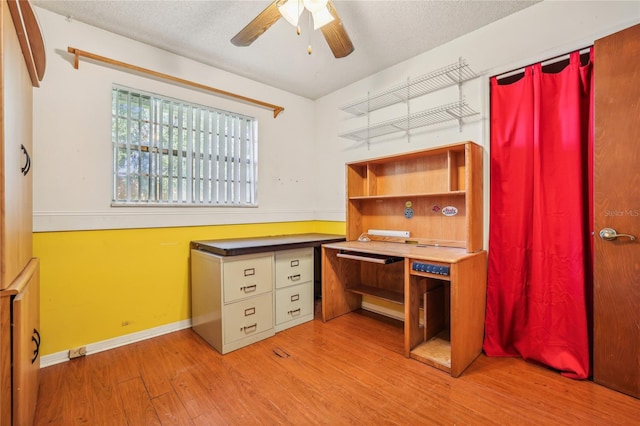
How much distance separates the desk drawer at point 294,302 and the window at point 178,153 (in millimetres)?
1074

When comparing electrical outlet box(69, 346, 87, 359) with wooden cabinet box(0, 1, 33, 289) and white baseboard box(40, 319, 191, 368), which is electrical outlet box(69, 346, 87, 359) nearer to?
white baseboard box(40, 319, 191, 368)

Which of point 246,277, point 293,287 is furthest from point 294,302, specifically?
point 246,277

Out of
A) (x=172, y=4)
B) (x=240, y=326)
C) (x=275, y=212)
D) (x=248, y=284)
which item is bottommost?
(x=240, y=326)

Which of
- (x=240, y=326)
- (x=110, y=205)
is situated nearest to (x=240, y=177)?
(x=110, y=205)

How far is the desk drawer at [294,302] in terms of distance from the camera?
2.63 meters

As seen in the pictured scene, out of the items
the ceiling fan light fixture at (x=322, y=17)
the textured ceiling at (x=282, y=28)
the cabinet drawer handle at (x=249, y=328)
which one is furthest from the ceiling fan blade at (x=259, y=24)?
the cabinet drawer handle at (x=249, y=328)

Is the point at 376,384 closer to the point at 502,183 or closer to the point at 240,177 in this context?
the point at 502,183

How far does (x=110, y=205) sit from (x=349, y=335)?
7.34 feet

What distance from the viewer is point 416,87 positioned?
2.76 metres

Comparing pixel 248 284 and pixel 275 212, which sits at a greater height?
pixel 275 212

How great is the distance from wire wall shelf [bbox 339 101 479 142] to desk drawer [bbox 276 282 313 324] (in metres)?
1.67

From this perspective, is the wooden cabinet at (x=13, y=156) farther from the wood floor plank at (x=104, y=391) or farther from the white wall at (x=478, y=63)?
the white wall at (x=478, y=63)

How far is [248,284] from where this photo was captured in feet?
7.82

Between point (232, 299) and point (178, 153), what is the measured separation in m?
1.43
